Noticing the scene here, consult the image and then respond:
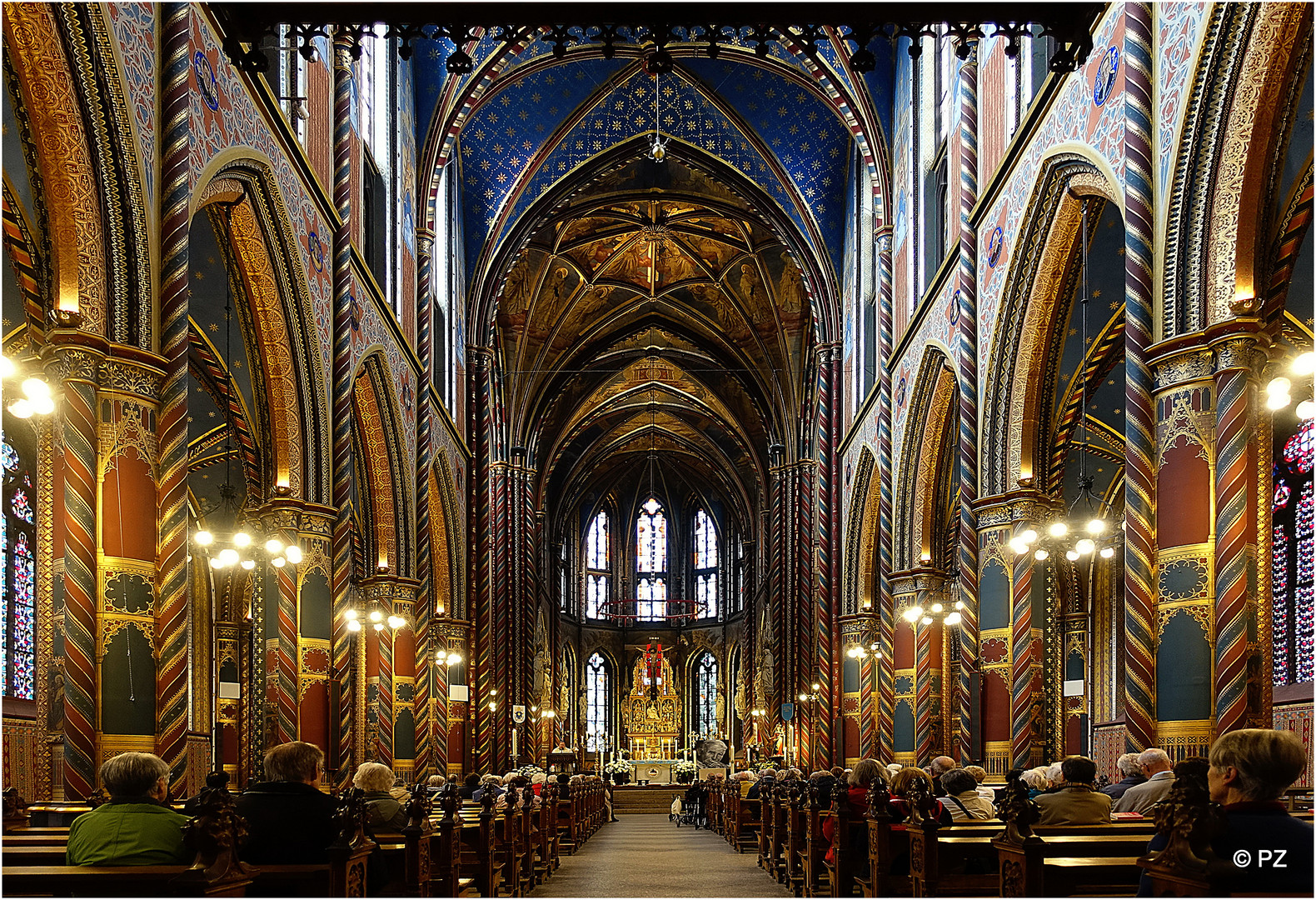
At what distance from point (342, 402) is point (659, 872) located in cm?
737

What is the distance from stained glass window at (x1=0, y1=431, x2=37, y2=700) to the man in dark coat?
48.8 ft

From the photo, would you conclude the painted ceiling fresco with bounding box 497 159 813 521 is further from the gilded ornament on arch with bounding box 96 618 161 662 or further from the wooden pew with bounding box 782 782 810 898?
the gilded ornament on arch with bounding box 96 618 161 662

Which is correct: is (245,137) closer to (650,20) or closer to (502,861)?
(650,20)

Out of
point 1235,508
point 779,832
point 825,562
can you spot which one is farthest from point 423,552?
point 1235,508

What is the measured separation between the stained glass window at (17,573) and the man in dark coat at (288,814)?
14876 mm

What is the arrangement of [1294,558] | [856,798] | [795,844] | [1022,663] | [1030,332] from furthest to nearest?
1. [1294,558]
2. [1022,663]
3. [1030,332]
4. [795,844]
5. [856,798]

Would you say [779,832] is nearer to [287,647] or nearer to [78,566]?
[287,647]

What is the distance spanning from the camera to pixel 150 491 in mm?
10922

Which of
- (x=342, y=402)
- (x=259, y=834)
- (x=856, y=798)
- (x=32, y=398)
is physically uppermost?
(x=342, y=402)

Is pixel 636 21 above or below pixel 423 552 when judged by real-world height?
above

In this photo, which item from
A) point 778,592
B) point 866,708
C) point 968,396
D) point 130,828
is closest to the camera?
point 130,828

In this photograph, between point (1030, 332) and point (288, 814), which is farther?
point (1030, 332)

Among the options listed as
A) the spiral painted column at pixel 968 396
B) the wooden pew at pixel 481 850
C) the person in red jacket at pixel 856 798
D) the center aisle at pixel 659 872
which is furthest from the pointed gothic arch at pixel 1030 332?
the wooden pew at pixel 481 850

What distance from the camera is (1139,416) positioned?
11.2 m
